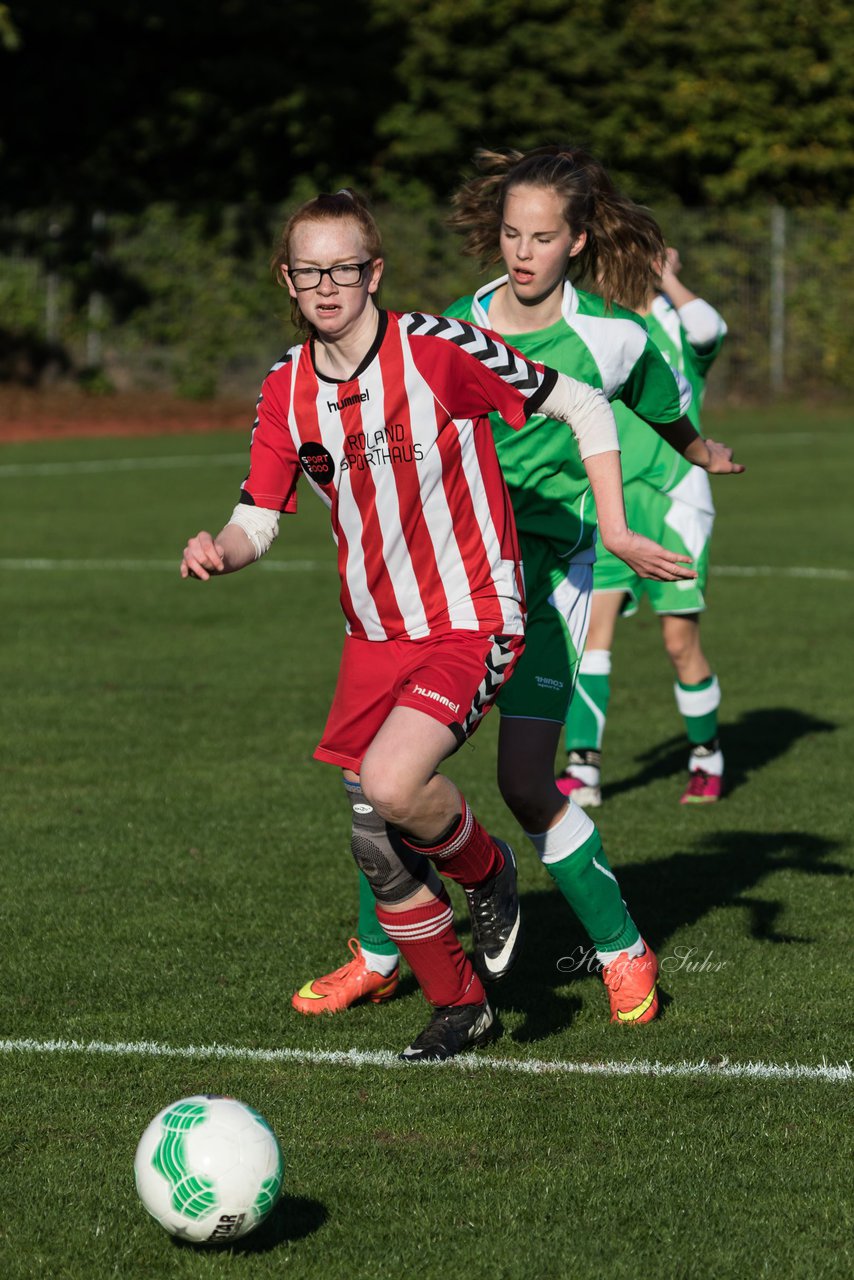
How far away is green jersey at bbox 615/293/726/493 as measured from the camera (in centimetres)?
796

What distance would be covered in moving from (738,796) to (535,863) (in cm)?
138

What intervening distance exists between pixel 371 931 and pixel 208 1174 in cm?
174

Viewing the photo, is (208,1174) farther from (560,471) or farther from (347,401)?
(560,471)

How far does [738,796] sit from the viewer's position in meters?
7.86

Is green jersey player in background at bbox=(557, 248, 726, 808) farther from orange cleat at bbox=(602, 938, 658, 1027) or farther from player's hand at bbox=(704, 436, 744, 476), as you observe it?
orange cleat at bbox=(602, 938, 658, 1027)

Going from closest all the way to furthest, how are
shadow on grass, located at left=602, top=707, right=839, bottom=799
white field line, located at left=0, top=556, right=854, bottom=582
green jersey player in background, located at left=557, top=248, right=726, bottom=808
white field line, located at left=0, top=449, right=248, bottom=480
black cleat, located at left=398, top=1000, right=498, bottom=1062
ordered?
black cleat, located at left=398, top=1000, right=498, bottom=1062, green jersey player in background, located at left=557, top=248, right=726, bottom=808, shadow on grass, located at left=602, top=707, right=839, bottom=799, white field line, located at left=0, top=556, right=854, bottom=582, white field line, located at left=0, top=449, right=248, bottom=480

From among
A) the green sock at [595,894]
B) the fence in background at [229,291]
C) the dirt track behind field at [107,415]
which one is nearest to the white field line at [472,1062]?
the green sock at [595,894]

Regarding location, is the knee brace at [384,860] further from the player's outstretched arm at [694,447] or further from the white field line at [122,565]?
the white field line at [122,565]

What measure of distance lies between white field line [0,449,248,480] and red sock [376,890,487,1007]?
16.6m

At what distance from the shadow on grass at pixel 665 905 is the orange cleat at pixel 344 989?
34cm

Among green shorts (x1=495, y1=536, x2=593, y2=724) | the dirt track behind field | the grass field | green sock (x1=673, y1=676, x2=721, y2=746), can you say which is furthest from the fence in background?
green shorts (x1=495, y1=536, x2=593, y2=724)

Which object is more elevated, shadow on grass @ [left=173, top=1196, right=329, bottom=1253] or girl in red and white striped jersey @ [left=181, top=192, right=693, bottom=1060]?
girl in red and white striped jersey @ [left=181, top=192, right=693, bottom=1060]

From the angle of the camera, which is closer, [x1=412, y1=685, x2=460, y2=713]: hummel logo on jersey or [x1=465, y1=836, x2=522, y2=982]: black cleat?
[x1=412, y1=685, x2=460, y2=713]: hummel logo on jersey

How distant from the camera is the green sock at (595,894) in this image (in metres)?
5.09
